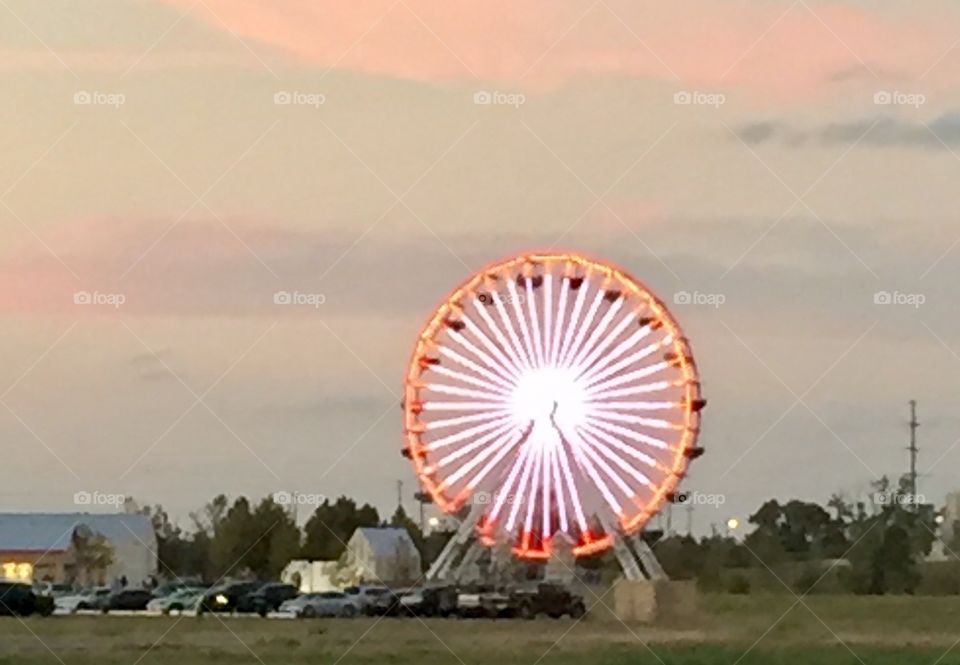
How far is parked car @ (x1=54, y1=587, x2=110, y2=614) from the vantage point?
83.9 meters

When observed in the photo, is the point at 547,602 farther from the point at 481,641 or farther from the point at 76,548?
the point at 76,548

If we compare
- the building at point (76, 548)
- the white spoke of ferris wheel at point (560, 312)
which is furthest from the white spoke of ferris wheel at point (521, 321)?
the building at point (76, 548)

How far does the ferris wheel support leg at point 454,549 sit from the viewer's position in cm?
8912

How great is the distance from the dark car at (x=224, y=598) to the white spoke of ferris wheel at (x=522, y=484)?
355 inches

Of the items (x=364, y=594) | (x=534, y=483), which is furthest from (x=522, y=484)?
(x=364, y=594)

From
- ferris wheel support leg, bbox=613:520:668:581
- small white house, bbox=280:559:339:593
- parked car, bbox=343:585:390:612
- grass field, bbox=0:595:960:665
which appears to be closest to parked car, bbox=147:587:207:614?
grass field, bbox=0:595:960:665

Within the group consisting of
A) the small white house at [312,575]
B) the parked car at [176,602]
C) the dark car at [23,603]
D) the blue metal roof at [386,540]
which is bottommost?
the dark car at [23,603]

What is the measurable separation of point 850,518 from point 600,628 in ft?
278

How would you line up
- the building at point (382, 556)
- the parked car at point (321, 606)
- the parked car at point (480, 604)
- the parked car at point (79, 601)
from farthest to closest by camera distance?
the building at point (382, 556) → the parked car at point (79, 601) → the parked car at point (321, 606) → the parked car at point (480, 604)

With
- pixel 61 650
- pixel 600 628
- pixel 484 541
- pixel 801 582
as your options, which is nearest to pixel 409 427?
pixel 484 541

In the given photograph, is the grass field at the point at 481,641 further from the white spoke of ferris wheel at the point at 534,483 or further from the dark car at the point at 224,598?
the white spoke of ferris wheel at the point at 534,483

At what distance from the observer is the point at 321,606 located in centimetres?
7944

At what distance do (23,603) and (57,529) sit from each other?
55.2 m

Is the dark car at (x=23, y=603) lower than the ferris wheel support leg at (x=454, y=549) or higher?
lower
